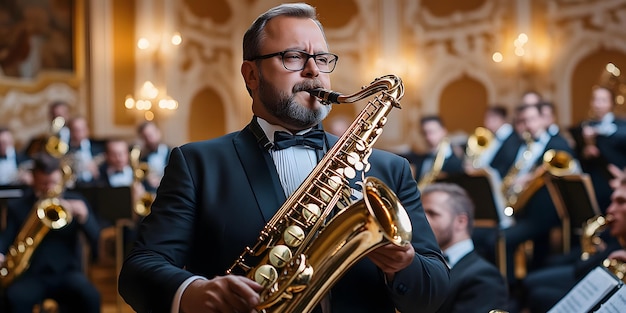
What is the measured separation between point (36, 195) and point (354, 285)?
4.25 metres

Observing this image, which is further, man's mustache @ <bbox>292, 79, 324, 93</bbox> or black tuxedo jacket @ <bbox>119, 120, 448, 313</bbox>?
man's mustache @ <bbox>292, 79, 324, 93</bbox>

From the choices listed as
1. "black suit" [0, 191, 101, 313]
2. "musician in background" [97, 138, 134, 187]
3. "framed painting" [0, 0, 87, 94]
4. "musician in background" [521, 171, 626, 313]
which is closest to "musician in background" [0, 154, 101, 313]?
"black suit" [0, 191, 101, 313]

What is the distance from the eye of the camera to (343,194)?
1.94 meters

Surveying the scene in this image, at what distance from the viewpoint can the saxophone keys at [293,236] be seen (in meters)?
1.81

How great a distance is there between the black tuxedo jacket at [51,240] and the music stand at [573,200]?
3.53m

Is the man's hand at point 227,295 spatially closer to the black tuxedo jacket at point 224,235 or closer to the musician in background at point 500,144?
the black tuxedo jacket at point 224,235

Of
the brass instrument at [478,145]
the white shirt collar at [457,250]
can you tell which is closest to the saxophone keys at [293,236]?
the white shirt collar at [457,250]

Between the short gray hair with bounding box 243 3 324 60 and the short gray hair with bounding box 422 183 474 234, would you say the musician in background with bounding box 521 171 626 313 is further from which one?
the short gray hair with bounding box 243 3 324 60

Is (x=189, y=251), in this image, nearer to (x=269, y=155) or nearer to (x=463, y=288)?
(x=269, y=155)

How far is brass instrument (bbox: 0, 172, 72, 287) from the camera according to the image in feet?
16.8

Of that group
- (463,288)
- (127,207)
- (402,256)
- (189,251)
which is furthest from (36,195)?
(402,256)

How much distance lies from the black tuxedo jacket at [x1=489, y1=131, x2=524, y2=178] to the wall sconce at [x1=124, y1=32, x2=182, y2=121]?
5.56m

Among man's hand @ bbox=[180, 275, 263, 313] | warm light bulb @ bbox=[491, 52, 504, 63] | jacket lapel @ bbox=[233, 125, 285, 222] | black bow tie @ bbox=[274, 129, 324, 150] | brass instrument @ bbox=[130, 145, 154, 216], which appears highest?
warm light bulb @ bbox=[491, 52, 504, 63]

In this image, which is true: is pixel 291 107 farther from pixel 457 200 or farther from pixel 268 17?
pixel 457 200
